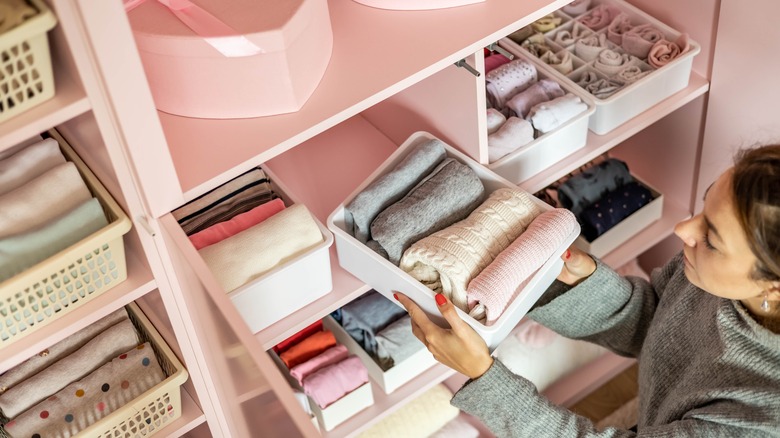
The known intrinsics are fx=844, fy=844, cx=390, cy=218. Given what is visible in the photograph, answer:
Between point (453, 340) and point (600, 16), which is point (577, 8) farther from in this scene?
point (453, 340)

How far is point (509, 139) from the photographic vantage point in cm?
143

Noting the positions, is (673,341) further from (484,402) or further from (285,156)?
(285,156)

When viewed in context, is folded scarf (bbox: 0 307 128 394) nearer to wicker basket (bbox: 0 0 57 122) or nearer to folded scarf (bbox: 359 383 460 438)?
wicker basket (bbox: 0 0 57 122)

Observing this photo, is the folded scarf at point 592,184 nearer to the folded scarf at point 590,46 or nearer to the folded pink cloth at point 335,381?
the folded scarf at point 590,46

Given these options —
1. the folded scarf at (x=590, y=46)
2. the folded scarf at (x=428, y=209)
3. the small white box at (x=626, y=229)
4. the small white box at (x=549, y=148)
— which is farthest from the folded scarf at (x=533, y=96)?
the small white box at (x=626, y=229)

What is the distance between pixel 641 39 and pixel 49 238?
1097 mm

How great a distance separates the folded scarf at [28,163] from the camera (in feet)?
3.61

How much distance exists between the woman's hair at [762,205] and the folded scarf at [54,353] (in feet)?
3.04

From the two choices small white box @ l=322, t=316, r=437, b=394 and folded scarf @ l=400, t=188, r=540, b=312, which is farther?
small white box @ l=322, t=316, r=437, b=394

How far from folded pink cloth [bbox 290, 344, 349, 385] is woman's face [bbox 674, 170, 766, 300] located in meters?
0.67

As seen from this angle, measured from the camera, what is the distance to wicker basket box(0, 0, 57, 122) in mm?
851

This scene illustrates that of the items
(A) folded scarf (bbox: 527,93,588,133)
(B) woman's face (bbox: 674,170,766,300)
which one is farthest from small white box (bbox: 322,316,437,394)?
(B) woman's face (bbox: 674,170,766,300)

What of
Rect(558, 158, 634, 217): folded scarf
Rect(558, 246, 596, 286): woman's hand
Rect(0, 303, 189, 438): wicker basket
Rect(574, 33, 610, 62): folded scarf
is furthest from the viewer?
Rect(558, 158, 634, 217): folded scarf

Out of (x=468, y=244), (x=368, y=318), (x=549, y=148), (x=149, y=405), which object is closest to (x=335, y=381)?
(x=368, y=318)
